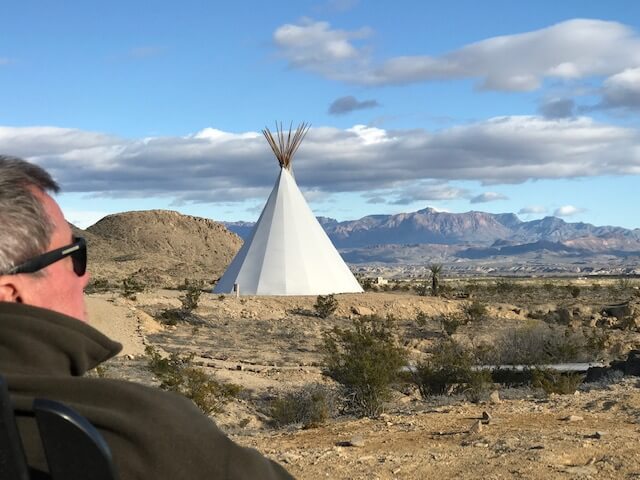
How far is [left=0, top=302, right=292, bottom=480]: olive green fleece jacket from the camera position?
126cm

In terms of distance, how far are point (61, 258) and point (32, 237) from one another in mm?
63

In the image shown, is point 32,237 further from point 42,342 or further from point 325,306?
point 325,306

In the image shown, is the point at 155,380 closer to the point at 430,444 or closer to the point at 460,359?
the point at 460,359

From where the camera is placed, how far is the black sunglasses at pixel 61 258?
146 cm

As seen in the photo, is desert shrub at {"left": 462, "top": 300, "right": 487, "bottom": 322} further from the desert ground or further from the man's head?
the man's head

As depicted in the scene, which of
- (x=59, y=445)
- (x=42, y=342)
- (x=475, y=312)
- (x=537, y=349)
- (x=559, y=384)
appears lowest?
(x=537, y=349)

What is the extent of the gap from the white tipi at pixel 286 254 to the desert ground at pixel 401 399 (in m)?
0.95

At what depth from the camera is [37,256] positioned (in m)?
1.49

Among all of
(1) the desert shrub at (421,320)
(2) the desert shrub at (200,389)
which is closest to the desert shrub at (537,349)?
(1) the desert shrub at (421,320)

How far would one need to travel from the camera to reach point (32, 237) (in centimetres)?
148

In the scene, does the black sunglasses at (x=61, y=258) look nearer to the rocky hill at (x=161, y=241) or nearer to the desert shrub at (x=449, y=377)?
the desert shrub at (x=449, y=377)

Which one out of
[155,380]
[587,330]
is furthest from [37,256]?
[587,330]

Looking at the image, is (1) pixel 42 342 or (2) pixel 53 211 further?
(2) pixel 53 211

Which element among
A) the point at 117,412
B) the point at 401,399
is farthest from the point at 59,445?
the point at 401,399
